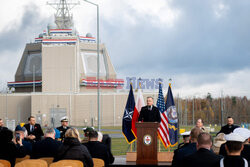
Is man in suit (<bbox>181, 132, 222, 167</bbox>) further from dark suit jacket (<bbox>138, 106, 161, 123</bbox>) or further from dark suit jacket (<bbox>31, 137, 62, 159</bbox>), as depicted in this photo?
dark suit jacket (<bbox>138, 106, 161, 123</bbox>)

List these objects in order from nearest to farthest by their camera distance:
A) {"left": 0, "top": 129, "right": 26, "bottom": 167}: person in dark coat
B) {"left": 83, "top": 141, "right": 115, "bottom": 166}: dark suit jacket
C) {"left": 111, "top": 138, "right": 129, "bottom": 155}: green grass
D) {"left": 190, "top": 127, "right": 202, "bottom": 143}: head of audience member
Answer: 1. {"left": 190, "top": 127, "right": 202, "bottom": 143}: head of audience member
2. {"left": 0, "top": 129, "right": 26, "bottom": 167}: person in dark coat
3. {"left": 83, "top": 141, "right": 115, "bottom": 166}: dark suit jacket
4. {"left": 111, "top": 138, "right": 129, "bottom": 155}: green grass

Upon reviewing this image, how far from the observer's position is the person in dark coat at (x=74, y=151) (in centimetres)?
769

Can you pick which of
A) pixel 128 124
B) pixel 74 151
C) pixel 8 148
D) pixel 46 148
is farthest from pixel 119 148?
pixel 74 151

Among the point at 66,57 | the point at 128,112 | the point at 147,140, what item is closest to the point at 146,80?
the point at 66,57

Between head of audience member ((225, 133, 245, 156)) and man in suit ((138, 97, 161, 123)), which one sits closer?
head of audience member ((225, 133, 245, 156))

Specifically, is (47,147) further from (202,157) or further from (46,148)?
(202,157)

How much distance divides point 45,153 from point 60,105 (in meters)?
56.6

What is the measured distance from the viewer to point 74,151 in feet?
25.6

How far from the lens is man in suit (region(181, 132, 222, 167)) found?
230 inches

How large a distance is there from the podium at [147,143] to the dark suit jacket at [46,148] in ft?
17.4

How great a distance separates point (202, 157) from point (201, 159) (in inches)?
1.4

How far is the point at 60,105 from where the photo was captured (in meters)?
65.1

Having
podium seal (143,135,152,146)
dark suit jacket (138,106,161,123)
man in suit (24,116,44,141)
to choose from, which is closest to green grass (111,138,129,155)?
dark suit jacket (138,106,161,123)

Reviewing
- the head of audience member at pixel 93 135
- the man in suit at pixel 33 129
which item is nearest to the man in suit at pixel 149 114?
the man in suit at pixel 33 129
